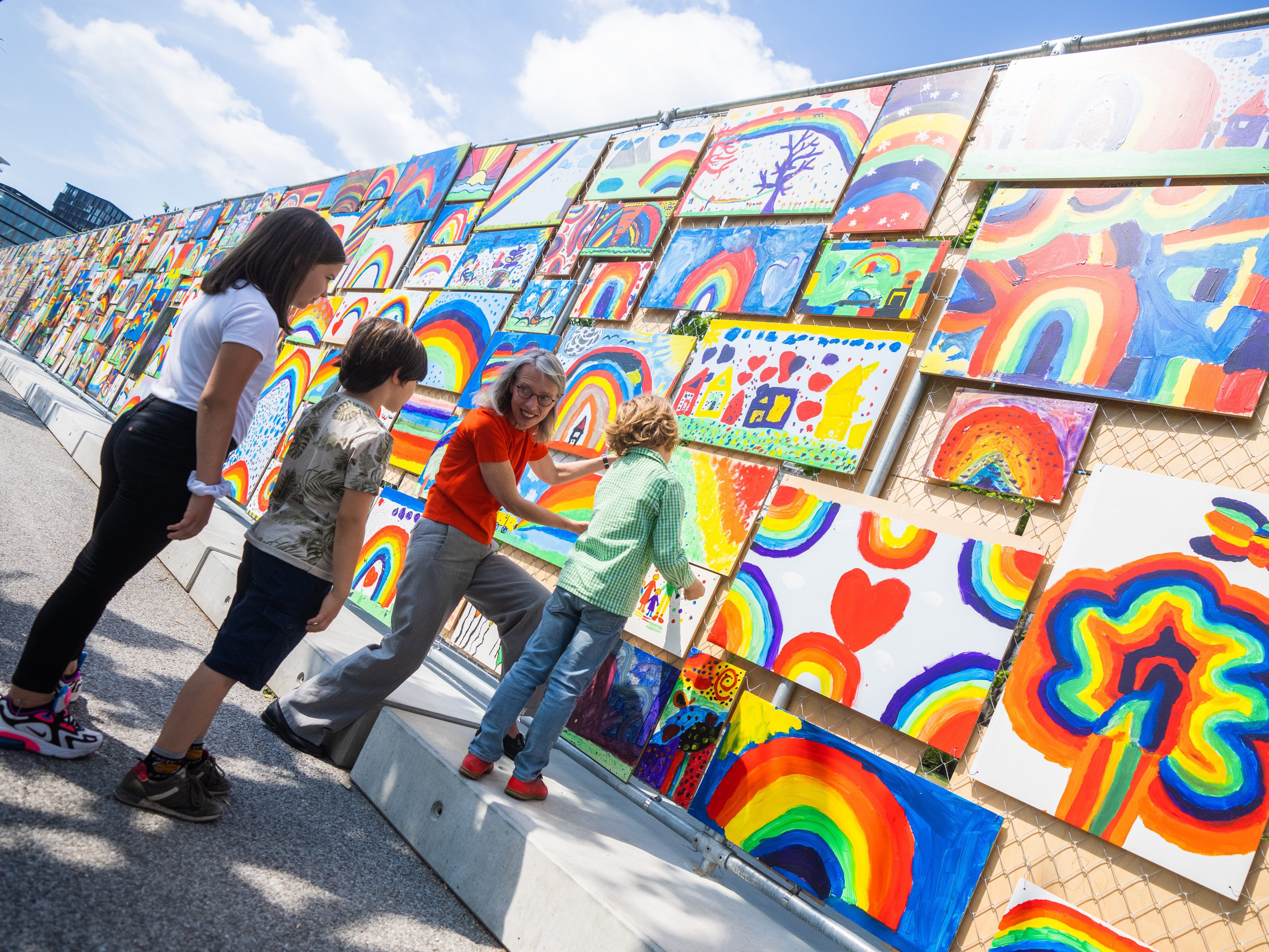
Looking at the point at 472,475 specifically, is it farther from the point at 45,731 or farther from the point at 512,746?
the point at 45,731

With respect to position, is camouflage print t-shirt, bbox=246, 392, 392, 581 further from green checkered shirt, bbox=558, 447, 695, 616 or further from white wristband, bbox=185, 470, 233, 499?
green checkered shirt, bbox=558, 447, 695, 616

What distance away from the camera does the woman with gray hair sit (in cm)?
263

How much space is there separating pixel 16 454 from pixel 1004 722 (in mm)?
7232

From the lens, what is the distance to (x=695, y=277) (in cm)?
371

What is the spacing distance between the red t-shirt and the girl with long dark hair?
804 mm

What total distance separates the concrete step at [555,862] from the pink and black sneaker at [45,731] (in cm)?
85

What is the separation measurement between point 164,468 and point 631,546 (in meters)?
1.30

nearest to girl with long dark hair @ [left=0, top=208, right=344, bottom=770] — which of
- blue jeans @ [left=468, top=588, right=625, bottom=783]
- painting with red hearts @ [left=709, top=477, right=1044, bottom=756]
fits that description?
blue jeans @ [left=468, top=588, right=625, bottom=783]

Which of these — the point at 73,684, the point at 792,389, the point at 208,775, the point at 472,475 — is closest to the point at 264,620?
the point at 208,775

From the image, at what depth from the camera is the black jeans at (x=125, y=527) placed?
76.0 inches

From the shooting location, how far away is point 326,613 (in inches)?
79.3

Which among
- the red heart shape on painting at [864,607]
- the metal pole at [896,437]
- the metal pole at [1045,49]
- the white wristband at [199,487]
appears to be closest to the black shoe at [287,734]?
the white wristband at [199,487]

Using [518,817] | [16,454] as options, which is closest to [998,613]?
[518,817]

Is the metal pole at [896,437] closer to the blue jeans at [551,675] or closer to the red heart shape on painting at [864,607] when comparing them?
the red heart shape on painting at [864,607]
